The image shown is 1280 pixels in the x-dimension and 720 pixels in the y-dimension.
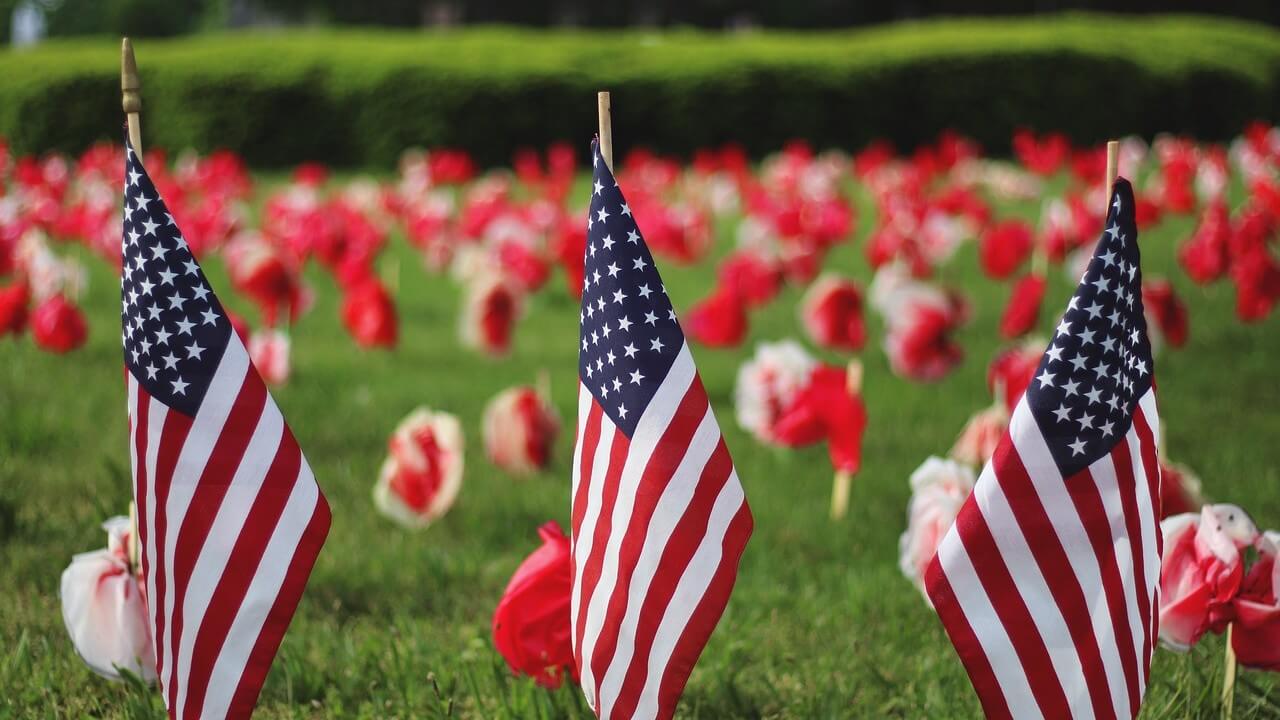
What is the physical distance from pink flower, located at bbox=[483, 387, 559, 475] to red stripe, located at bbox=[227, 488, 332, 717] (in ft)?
6.47

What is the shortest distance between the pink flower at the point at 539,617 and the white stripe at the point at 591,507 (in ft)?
0.69

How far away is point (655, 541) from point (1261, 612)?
114 cm

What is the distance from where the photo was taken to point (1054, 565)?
2.26m

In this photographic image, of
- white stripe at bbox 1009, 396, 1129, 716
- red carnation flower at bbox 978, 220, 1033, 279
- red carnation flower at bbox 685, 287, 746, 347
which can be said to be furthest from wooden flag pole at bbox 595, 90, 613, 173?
red carnation flower at bbox 978, 220, 1033, 279

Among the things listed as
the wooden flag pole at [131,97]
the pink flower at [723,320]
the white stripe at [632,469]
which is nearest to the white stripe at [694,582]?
the white stripe at [632,469]

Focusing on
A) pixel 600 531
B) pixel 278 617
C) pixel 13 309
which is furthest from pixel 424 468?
pixel 13 309

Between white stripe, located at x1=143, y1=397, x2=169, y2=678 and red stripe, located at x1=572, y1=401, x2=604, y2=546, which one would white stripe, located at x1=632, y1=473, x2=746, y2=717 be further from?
white stripe, located at x1=143, y1=397, x2=169, y2=678

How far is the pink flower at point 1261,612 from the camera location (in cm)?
248

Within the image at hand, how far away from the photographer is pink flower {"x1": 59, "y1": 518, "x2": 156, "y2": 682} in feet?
8.72

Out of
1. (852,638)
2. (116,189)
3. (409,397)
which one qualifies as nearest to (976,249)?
(409,397)

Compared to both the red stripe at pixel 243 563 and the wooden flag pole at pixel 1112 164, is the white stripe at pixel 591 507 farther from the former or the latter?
the wooden flag pole at pixel 1112 164

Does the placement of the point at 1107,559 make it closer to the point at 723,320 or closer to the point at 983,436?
the point at 983,436

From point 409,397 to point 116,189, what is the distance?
3.44m

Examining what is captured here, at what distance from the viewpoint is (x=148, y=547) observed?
7.82ft
